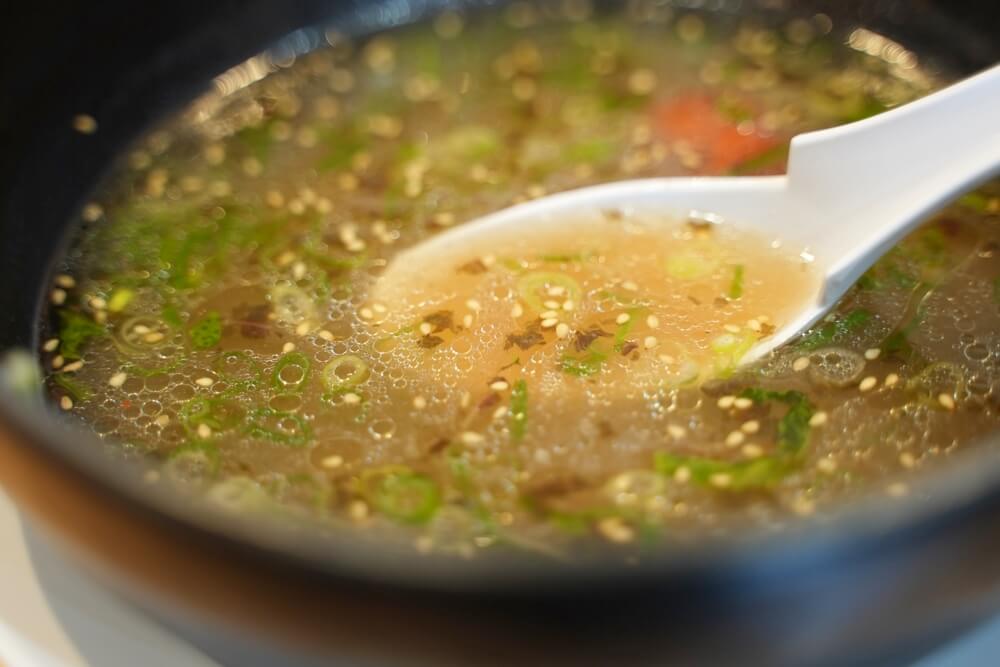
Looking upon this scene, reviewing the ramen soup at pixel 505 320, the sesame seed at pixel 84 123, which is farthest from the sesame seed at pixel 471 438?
the sesame seed at pixel 84 123

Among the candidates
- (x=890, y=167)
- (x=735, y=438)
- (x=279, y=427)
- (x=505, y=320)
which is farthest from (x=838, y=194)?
(x=279, y=427)

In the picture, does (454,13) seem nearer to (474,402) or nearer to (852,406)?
(474,402)

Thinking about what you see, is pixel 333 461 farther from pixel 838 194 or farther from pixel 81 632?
pixel 838 194

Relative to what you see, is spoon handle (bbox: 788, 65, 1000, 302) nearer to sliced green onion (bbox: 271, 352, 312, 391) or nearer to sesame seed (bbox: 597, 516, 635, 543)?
sesame seed (bbox: 597, 516, 635, 543)

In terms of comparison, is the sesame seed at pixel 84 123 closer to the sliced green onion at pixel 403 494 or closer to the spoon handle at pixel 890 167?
the sliced green onion at pixel 403 494

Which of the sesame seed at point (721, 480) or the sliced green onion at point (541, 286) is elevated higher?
the sliced green onion at point (541, 286)

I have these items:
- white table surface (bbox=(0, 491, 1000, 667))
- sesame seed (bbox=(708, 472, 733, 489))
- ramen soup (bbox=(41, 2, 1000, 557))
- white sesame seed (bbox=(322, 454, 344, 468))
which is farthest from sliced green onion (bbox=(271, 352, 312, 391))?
sesame seed (bbox=(708, 472, 733, 489))
